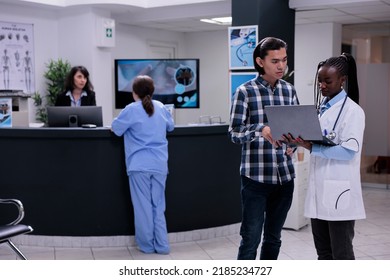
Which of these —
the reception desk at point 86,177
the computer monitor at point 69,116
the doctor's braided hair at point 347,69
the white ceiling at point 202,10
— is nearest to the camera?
the doctor's braided hair at point 347,69

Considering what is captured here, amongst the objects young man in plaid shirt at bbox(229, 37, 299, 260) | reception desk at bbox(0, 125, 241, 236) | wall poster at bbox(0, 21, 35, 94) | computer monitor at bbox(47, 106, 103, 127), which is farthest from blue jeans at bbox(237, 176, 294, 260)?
wall poster at bbox(0, 21, 35, 94)

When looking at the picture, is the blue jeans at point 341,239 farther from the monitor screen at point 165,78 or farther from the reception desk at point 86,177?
the monitor screen at point 165,78

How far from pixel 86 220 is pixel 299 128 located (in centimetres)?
257

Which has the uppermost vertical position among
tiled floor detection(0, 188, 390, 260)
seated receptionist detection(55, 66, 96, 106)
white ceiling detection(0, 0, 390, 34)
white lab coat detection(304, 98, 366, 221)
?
white ceiling detection(0, 0, 390, 34)

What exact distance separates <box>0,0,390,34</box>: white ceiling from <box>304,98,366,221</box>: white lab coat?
4.09 metres

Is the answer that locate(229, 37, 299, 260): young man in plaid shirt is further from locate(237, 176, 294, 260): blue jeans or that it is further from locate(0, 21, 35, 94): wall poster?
locate(0, 21, 35, 94): wall poster

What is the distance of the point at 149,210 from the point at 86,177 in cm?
58

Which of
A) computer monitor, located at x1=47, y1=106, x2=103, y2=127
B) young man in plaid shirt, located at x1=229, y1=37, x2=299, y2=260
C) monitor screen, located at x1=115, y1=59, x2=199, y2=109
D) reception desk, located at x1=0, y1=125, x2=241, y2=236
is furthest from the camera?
monitor screen, located at x1=115, y1=59, x2=199, y2=109

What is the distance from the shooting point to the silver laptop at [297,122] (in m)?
2.20

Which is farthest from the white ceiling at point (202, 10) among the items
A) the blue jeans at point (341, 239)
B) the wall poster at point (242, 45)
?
the blue jeans at point (341, 239)

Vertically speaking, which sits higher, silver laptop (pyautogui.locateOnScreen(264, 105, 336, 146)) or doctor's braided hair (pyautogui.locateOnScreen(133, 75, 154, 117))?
doctor's braided hair (pyautogui.locateOnScreen(133, 75, 154, 117))

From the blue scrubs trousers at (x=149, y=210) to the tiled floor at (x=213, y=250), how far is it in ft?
0.30

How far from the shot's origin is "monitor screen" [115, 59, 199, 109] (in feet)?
25.5
